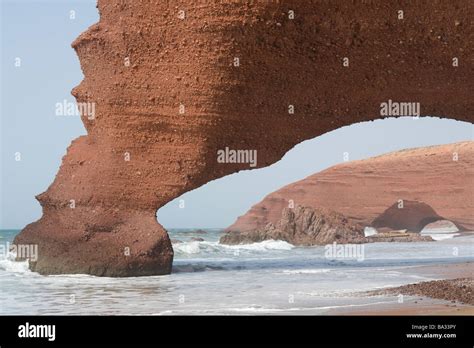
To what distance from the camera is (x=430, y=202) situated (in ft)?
150

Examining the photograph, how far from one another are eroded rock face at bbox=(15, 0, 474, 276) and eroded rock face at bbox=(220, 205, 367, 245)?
1827 centimetres

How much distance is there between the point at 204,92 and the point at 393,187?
118ft

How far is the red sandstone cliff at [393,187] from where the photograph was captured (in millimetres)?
45125

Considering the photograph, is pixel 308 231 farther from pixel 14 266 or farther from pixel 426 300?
pixel 426 300

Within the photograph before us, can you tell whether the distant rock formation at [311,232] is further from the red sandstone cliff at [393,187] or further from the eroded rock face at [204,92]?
the eroded rock face at [204,92]

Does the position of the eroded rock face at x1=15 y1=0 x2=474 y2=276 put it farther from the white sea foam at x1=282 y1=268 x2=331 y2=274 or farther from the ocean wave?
the ocean wave

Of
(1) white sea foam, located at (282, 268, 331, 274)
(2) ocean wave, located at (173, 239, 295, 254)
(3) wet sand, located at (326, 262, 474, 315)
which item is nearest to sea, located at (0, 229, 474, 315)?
(1) white sea foam, located at (282, 268, 331, 274)

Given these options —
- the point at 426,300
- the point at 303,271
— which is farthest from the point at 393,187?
the point at 426,300

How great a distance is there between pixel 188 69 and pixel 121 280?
12.7ft

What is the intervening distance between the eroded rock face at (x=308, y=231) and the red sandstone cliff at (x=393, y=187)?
10226mm

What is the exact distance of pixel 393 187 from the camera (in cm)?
4650

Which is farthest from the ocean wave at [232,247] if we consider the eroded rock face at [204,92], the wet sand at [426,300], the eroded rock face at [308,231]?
the wet sand at [426,300]

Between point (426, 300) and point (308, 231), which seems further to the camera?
point (308, 231)

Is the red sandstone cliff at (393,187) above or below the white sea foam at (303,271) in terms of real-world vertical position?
above
